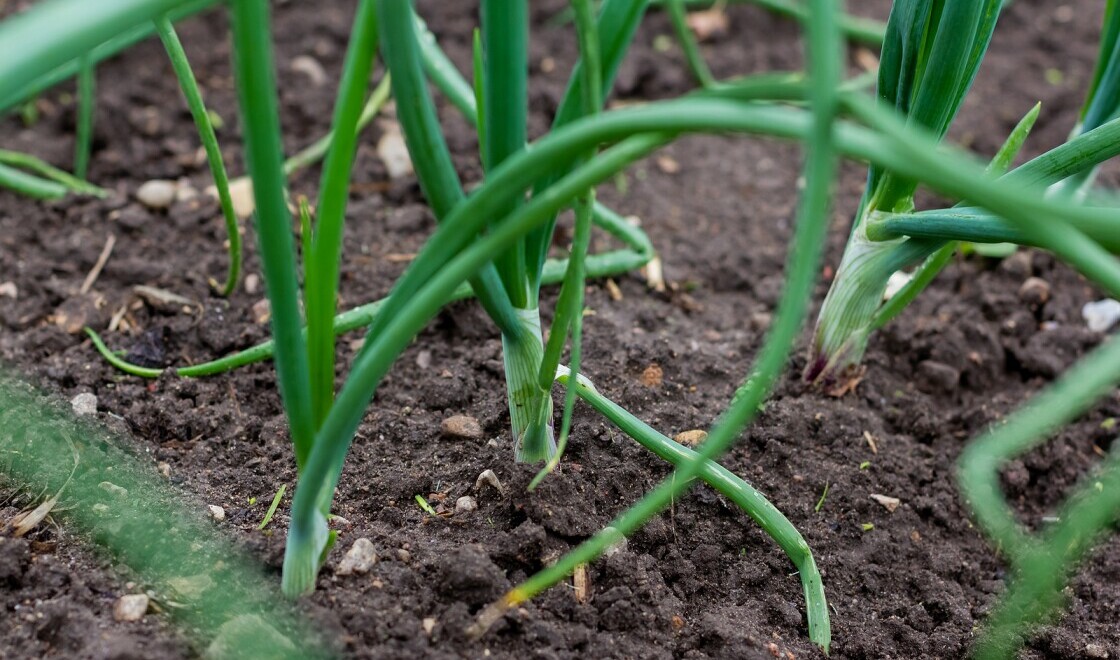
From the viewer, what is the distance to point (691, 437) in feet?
4.02

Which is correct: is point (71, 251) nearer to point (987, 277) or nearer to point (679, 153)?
point (679, 153)

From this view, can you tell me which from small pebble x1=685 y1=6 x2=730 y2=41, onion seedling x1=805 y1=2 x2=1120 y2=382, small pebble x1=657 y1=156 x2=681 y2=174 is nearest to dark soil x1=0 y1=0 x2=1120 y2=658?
small pebble x1=657 y1=156 x2=681 y2=174

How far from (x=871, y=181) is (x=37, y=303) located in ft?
3.73

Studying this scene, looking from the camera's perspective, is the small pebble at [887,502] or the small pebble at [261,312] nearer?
the small pebble at [887,502]

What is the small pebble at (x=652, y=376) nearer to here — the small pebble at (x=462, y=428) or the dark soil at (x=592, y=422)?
the dark soil at (x=592, y=422)

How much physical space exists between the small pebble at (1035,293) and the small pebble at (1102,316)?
6 centimetres

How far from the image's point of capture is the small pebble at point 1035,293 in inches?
63.9

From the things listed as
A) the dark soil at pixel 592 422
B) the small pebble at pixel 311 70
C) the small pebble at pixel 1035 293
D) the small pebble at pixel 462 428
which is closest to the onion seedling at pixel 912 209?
the dark soil at pixel 592 422

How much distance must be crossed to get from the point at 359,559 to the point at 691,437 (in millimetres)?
420

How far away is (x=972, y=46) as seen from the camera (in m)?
1.08

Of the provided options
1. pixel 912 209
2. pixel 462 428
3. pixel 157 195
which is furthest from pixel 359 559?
pixel 157 195

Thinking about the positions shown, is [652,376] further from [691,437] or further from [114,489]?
[114,489]

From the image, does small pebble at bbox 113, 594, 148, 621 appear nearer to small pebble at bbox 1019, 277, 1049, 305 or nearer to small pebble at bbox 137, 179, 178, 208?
small pebble at bbox 137, 179, 178, 208

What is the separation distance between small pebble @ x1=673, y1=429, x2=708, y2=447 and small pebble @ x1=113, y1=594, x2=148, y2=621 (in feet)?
1.95
